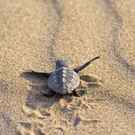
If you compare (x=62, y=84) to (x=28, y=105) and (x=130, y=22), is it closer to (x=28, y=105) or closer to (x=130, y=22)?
(x=28, y=105)

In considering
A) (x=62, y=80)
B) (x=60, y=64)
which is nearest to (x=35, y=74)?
(x=60, y=64)

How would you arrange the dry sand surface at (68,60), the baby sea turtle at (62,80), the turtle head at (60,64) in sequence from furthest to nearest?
the turtle head at (60,64) < the baby sea turtle at (62,80) < the dry sand surface at (68,60)

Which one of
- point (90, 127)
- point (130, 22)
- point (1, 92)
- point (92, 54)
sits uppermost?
point (130, 22)

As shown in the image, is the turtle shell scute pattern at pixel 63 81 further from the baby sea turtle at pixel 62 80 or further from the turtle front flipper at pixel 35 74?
the turtle front flipper at pixel 35 74

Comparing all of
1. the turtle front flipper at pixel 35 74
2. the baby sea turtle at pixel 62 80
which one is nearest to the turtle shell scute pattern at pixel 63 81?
the baby sea turtle at pixel 62 80

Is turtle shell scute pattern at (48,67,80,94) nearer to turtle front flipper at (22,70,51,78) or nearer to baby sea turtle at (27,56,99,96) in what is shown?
baby sea turtle at (27,56,99,96)

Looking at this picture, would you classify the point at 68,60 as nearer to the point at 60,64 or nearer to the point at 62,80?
the point at 60,64

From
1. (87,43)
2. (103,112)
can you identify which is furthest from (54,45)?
(103,112)

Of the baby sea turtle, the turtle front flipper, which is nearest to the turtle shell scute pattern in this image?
the baby sea turtle
